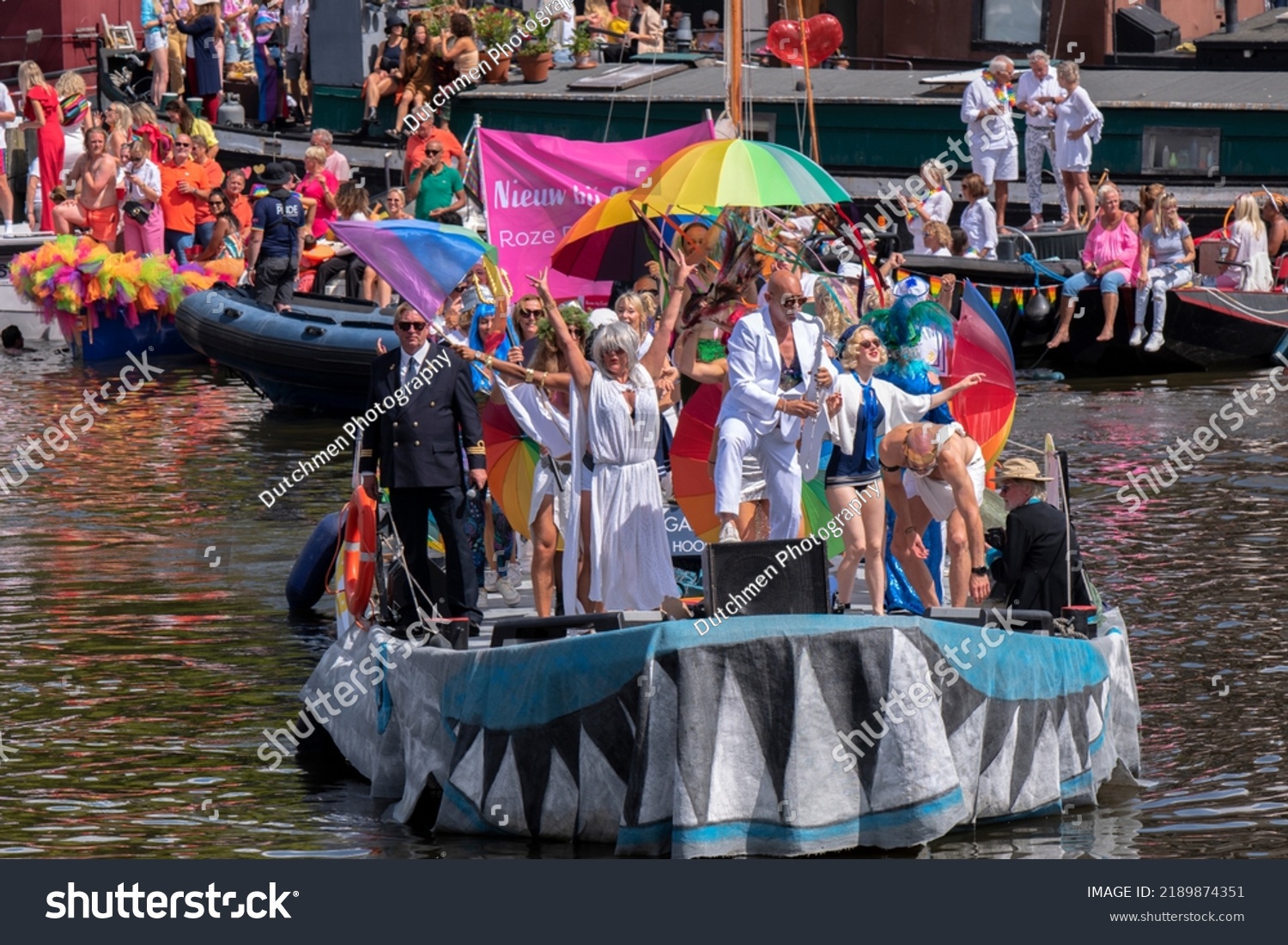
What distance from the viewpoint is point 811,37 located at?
26.1m

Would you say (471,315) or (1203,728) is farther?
(471,315)

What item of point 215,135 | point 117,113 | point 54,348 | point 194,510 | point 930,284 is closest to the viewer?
point 194,510

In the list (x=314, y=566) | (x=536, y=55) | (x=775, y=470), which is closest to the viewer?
(x=775, y=470)

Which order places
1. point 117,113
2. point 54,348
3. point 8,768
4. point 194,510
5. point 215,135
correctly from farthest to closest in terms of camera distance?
point 215,135 → point 54,348 → point 117,113 → point 194,510 → point 8,768

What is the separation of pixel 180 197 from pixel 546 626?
16643mm

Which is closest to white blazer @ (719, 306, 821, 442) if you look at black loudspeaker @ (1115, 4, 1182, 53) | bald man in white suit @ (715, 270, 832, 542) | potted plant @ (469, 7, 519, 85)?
bald man in white suit @ (715, 270, 832, 542)

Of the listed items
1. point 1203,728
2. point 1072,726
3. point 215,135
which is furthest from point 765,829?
point 215,135

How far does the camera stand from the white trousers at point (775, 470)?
34.6 feet

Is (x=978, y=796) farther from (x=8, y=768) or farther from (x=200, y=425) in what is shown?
(x=200, y=425)

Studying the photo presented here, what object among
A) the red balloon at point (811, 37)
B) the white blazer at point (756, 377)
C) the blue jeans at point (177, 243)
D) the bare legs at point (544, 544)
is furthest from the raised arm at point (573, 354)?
the red balloon at point (811, 37)

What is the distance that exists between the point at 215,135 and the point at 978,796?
20575 mm

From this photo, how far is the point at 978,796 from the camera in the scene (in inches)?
358

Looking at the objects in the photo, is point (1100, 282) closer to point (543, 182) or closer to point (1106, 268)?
point (1106, 268)

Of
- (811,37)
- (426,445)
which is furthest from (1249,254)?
(426,445)
